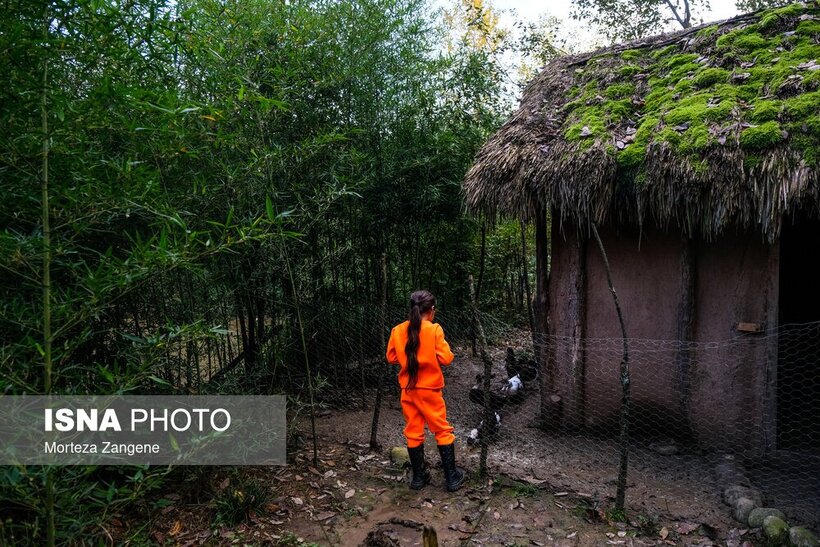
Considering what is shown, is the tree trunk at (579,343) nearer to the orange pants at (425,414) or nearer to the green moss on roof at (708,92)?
the green moss on roof at (708,92)

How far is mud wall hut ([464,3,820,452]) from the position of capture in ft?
13.1

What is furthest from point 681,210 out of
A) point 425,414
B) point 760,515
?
point 425,414

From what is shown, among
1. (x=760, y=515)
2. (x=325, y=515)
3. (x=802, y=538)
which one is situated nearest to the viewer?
(x=802, y=538)

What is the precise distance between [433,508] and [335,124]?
3589 mm

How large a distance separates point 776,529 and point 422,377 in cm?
237

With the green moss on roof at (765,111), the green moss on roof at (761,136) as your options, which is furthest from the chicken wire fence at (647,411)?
the green moss on roof at (765,111)

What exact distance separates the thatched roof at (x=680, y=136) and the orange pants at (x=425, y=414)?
1921mm

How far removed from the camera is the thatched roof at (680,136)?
3873 millimetres

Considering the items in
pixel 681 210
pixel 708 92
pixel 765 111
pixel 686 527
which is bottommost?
pixel 686 527

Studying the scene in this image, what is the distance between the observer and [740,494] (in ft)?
12.1

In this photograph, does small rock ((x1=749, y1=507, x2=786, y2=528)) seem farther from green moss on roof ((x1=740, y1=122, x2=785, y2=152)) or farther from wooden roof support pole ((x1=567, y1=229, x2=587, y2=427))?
green moss on roof ((x1=740, y1=122, x2=785, y2=152))

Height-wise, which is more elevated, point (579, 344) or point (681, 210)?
point (681, 210)

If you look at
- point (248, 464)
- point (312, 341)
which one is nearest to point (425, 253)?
point (312, 341)

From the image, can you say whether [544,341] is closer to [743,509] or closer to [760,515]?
[743,509]
